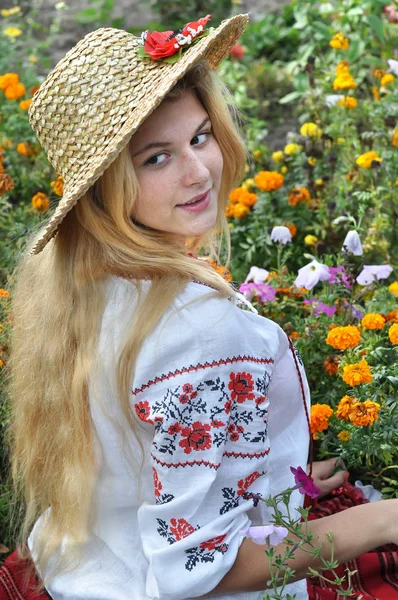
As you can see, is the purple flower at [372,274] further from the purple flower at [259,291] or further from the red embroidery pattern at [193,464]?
the red embroidery pattern at [193,464]

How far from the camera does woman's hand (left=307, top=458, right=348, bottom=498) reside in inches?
78.0

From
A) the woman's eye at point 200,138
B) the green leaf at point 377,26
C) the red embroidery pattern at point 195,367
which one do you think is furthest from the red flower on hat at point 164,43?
the green leaf at point 377,26

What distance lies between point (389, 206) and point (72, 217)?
152cm

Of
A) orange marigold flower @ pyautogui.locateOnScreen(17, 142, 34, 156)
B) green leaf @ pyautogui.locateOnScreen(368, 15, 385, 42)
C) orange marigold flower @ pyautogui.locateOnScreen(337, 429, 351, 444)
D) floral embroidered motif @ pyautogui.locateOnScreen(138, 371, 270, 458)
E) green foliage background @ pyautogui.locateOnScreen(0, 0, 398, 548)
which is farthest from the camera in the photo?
green leaf @ pyautogui.locateOnScreen(368, 15, 385, 42)

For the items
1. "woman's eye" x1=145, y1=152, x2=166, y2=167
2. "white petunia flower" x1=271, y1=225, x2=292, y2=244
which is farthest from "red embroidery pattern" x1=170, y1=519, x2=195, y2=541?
"white petunia flower" x1=271, y1=225, x2=292, y2=244

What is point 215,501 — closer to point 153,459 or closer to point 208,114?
point 153,459

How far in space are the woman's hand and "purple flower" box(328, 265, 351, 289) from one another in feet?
1.49


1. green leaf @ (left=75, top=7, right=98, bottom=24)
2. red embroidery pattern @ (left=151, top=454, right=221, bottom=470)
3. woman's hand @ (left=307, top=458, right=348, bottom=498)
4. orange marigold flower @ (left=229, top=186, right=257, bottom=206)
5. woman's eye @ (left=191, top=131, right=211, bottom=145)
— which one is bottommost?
green leaf @ (left=75, top=7, right=98, bottom=24)

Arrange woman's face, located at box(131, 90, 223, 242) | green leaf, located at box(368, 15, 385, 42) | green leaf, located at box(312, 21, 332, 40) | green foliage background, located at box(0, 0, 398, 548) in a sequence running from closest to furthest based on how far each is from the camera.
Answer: woman's face, located at box(131, 90, 223, 242), green foliage background, located at box(0, 0, 398, 548), green leaf, located at box(368, 15, 385, 42), green leaf, located at box(312, 21, 332, 40)

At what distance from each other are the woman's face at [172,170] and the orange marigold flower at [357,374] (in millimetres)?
492

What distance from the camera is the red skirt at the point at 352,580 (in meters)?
1.78

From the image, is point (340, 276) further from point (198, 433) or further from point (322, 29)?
point (322, 29)

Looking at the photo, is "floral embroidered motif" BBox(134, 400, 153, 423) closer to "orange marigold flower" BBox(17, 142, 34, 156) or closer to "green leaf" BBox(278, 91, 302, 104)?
"orange marigold flower" BBox(17, 142, 34, 156)

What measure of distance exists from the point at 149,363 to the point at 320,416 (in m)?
0.59
